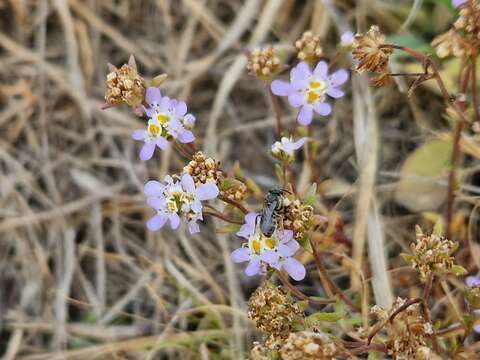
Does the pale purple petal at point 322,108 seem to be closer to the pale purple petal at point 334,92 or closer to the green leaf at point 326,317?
the pale purple petal at point 334,92

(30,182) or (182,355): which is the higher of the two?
(30,182)

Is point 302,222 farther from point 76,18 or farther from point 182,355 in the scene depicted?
point 76,18

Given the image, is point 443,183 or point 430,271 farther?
point 443,183

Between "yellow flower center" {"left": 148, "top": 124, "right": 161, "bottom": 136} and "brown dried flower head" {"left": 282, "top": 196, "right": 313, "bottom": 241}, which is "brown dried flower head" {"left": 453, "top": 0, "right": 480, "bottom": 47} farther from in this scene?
"yellow flower center" {"left": 148, "top": 124, "right": 161, "bottom": 136}

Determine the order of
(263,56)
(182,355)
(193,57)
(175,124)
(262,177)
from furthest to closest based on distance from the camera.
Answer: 1. (193,57)
2. (262,177)
3. (182,355)
4. (263,56)
5. (175,124)

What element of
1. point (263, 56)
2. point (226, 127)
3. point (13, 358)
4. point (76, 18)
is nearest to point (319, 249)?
point (263, 56)

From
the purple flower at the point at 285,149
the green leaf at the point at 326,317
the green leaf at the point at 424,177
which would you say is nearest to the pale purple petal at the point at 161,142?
the purple flower at the point at 285,149
